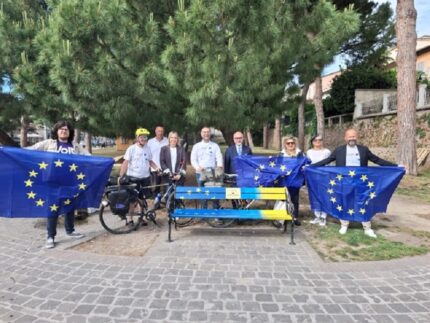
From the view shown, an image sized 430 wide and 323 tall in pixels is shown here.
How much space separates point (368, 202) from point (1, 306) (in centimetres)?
503

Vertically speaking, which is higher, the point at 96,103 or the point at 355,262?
the point at 96,103

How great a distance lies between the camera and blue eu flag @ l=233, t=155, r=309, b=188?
6.32 meters

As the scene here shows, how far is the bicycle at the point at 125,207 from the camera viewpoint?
18.8ft

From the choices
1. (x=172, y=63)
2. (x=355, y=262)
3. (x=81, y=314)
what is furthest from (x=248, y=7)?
(x=81, y=314)

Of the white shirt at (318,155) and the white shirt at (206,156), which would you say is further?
the white shirt at (206,156)

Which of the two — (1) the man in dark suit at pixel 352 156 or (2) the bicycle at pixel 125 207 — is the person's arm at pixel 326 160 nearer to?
(1) the man in dark suit at pixel 352 156

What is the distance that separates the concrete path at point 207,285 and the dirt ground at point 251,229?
26 cm

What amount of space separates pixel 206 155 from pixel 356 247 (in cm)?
289

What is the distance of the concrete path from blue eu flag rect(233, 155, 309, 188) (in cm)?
141

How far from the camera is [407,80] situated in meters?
12.4

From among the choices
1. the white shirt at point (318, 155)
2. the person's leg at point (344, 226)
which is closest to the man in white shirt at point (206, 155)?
the white shirt at point (318, 155)

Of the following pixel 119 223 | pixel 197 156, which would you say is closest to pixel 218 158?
pixel 197 156

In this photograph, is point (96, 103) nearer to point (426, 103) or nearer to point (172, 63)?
point (172, 63)

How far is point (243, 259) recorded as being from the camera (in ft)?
15.3
